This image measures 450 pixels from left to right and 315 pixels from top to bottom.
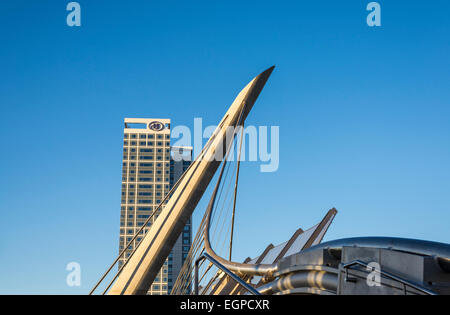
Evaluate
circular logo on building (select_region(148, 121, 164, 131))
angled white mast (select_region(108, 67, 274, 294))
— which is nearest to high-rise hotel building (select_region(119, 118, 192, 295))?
circular logo on building (select_region(148, 121, 164, 131))

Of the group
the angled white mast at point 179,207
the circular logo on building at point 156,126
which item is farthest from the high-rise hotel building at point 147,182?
the angled white mast at point 179,207

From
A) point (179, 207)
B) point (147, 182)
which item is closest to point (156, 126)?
point (147, 182)

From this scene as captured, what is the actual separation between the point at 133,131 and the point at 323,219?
113050 millimetres

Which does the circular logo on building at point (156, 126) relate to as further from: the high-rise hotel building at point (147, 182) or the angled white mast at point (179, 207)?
the angled white mast at point (179, 207)

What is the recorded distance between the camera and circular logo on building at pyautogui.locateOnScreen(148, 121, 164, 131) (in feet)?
447

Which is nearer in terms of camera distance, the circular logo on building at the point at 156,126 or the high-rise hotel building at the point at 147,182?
the high-rise hotel building at the point at 147,182

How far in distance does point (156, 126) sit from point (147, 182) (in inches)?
614

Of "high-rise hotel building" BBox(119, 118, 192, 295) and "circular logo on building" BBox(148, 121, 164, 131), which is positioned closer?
"high-rise hotel building" BBox(119, 118, 192, 295)

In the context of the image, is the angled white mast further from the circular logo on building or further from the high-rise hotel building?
the circular logo on building

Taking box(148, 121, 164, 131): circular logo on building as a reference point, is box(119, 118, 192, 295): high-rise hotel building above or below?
below

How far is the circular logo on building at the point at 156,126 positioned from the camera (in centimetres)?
13638

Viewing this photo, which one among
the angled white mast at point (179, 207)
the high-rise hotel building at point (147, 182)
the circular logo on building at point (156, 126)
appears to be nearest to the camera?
the angled white mast at point (179, 207)
